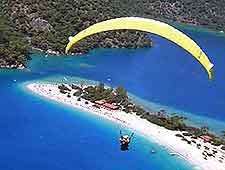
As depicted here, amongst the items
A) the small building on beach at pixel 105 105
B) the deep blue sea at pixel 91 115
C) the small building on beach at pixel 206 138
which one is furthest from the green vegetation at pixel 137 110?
the deep blue sea at pixel 91 115

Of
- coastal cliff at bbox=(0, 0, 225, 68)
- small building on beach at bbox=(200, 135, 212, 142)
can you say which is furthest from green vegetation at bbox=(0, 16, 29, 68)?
small building on beach at bbox=(200, 135, 212, 142)

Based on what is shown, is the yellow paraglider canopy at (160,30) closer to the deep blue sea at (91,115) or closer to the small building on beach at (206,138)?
the deep blue sea at (91,115)

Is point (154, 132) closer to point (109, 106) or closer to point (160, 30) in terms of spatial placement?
point (109, 106)

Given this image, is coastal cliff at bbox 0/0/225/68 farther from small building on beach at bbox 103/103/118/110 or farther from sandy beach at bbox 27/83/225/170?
small building on beach at bbox 103/103/118/110

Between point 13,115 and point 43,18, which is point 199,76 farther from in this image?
point 13,115

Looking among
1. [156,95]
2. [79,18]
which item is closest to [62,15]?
[79,18]
